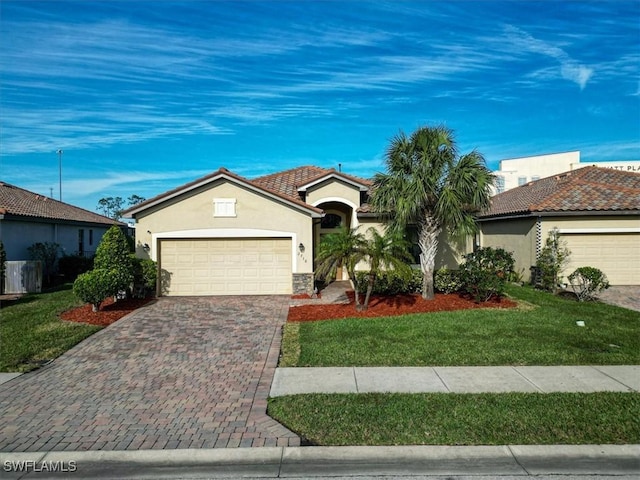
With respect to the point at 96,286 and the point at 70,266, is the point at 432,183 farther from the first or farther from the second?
the point at 70,266

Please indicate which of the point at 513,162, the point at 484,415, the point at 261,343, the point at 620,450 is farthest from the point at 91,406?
the point at 513,162

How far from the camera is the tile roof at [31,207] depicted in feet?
61.8

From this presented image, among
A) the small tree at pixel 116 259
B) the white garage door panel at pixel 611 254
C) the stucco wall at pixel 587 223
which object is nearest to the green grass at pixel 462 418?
the small tree at pixel 116 259

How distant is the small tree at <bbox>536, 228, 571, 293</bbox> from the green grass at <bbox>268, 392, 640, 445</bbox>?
33.6ft

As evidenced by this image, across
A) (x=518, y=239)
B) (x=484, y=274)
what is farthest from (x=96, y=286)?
(x=518, y=239)

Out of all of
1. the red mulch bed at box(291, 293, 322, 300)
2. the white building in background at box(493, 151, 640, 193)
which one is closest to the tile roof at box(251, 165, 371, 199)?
the red mulch bed at box(291, 293, 322, 300)

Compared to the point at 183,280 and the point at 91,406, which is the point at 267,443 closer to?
the point at 91,406

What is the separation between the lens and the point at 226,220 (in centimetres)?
1515

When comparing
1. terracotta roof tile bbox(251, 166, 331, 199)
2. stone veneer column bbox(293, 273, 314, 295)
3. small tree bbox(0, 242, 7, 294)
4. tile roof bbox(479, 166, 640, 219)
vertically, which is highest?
terracotta roof tile bbox(251, 166, 331, 199)

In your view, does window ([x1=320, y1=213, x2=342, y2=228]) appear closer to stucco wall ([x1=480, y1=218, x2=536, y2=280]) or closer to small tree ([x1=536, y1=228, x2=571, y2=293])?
stucco wall ([x1=480, y1=218, x2=536, y2=280])

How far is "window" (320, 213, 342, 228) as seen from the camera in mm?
19562

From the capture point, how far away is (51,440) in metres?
4.83

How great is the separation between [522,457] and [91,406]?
5450 millimetres

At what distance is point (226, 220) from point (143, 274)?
131 inches
